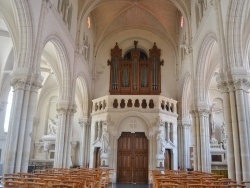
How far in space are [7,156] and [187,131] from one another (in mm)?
15394

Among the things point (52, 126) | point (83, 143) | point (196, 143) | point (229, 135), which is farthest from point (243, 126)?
point (52, 126)

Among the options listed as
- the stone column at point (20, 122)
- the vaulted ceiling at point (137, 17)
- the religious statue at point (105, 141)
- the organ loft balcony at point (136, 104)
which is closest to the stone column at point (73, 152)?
the organ loft balcony at point (136, 104)

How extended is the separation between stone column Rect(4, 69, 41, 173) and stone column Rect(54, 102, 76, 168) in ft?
16.7

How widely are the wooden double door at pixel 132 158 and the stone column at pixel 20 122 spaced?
9949 mm

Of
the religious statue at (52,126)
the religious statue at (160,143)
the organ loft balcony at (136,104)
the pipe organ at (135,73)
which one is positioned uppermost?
the pipe organ at (135,73)

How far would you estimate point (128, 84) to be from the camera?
23094 mm

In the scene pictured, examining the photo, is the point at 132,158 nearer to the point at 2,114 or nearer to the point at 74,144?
the point at 74,144

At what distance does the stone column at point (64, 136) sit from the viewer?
1609 cm

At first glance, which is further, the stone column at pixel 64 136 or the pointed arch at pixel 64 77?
the pointed arch at pixel 64 77

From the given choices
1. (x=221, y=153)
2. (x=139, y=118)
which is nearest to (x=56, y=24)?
(x=139, y=118)

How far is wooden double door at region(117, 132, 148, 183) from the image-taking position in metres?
19.6

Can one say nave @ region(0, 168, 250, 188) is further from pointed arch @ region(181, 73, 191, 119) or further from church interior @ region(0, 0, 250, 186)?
pointed arch @ region(181, 73, 191, 119)

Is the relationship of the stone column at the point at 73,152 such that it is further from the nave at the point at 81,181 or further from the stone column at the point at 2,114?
the nave at the point at 81,181

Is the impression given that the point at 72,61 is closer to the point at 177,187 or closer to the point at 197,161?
the point at 197,161
